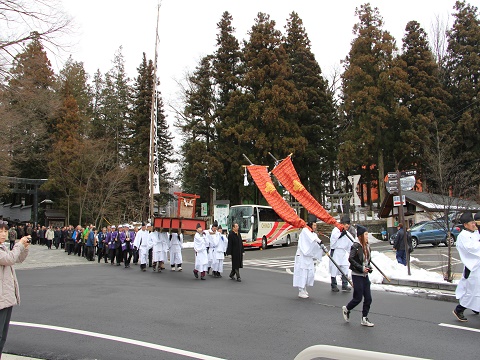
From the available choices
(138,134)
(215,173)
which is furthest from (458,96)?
(138,134)

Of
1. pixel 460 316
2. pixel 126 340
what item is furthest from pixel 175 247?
pixel 460 316

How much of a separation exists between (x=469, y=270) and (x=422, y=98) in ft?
111

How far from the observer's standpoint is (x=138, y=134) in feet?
152

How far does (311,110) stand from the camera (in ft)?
139

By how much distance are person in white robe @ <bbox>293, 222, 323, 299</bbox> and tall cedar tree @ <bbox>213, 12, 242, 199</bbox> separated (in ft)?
93.2

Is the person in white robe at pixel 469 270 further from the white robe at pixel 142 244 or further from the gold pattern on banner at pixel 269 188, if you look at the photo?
the white robe at pixel 142 244

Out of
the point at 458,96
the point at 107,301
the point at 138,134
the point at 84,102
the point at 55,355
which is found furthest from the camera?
the point at 84,102

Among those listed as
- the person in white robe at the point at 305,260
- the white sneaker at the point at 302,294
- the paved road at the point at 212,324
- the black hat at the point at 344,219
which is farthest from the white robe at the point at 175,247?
the black hat at the point at 344,219

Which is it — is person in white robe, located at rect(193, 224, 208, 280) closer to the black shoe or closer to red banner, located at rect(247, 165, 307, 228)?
red banner, located at rect(247, 165, 307, 228)

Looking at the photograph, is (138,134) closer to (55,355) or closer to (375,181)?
(375,181)

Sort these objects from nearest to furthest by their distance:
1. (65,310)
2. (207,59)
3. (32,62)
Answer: (65,310) → (32,62) → (207,59)

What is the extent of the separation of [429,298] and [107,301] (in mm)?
8004

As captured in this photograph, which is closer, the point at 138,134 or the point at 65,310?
the point at 65,310

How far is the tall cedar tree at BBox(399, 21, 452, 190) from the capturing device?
36688 millimetres
